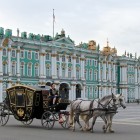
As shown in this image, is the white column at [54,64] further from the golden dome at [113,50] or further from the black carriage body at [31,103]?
the black carriage body at [31,103]

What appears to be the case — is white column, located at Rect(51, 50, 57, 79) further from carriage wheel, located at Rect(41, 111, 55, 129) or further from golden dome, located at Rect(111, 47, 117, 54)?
carriage wheel, located at Rect(41, 111, 55, 129)

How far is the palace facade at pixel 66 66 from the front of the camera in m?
60.2

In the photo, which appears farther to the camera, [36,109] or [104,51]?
[104,51]

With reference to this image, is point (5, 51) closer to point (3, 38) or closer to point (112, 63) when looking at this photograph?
point (3, 38)

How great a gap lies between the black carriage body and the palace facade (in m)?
31.8

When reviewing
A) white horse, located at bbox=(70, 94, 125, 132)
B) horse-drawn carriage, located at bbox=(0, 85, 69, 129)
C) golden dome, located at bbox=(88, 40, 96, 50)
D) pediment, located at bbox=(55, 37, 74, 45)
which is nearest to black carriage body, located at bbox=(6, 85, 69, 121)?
horse-drawn carriage, located at bbox=(0, 85, 69, 129)

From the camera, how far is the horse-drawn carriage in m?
17.0

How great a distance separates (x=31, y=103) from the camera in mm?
17531

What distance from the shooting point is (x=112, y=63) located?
82.5 metres

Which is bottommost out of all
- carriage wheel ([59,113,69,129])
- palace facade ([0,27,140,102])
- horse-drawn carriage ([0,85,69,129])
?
carriage wheel ([59,113,69,129])

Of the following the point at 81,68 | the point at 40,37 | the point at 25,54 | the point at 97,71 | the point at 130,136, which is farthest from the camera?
the point at 97,71

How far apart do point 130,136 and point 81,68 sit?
5882 centimetres

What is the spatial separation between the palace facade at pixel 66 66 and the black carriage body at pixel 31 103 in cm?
3178

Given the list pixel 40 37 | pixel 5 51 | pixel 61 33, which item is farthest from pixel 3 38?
pixel 61 33
